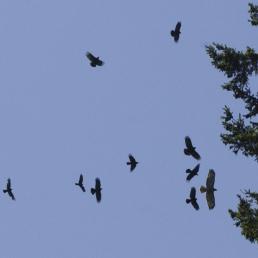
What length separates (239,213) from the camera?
61.5 feet

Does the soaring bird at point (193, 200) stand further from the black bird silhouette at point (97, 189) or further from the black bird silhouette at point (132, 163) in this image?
the black bird silhouette at point (97, 189)

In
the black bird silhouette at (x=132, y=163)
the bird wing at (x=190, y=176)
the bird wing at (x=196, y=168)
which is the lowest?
the bird wing at (x=190, y=176)

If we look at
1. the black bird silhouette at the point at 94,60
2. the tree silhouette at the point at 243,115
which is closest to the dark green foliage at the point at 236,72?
the tree silhouette at the point at 243,115

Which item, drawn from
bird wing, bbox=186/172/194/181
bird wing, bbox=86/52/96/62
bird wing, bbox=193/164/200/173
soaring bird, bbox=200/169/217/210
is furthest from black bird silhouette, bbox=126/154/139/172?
bird wing, bbox=86/52/96/62

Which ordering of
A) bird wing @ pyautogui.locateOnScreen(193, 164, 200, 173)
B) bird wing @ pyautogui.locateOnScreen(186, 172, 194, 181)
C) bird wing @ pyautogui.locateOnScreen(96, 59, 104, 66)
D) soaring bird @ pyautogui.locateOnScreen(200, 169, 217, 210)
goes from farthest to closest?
bird wing @ pyautogui.locateOnScreen(96, 59, 104, 66), bird wing @ pyautogui.locateOnScreen(193, 164, 200, 173), bird wing @ pyautogui.locateOnScreen(186, 172, 194, 181), soaring bird @ pyautogui.locateOnScreen(200, 169, 217, 210)

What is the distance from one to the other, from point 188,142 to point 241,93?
25.7 feet

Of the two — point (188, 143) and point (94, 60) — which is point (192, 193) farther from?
point (94, 60)

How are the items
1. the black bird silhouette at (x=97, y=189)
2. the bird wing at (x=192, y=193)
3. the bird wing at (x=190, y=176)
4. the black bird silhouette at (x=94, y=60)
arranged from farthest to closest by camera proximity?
the black bird silhouette at (x=97, y=189) → the black bird silhouette at (x=94, y=60) → the bird wing at (x=190, y=176) → the bird wing at (x=192, y=193)

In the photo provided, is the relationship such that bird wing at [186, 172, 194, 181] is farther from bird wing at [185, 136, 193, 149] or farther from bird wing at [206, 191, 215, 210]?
bird wing at [206, 191, 215, 210]

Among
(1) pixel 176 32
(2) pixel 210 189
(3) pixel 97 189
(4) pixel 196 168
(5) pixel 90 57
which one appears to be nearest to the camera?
(2) pixel 210 189

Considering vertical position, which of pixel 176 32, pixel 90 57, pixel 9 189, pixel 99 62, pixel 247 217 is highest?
pixel 176 32

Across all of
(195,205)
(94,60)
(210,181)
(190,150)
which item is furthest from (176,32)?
(195,205)

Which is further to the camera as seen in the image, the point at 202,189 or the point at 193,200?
the point at 193,200

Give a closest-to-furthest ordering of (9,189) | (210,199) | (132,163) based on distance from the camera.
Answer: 1. (210,199)
2. (132,163)
3. (9,189)
